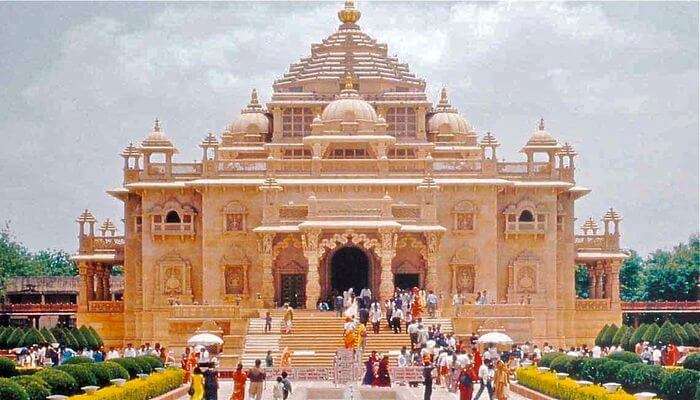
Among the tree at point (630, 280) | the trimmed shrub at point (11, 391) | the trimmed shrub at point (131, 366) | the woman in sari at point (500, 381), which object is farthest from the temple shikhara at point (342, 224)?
the tree at point (630, 280)

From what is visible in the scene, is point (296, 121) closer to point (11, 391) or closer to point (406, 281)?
point (406, 281)

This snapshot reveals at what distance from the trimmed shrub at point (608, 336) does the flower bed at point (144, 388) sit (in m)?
18.4

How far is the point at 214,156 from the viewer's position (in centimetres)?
Result: 6662

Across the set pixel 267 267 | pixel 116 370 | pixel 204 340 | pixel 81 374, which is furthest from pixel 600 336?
pixel 81 374

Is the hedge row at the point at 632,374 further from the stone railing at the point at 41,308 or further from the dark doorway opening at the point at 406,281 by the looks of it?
the stone railing at the point at 41,308

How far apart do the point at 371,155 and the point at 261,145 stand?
19.0 ft

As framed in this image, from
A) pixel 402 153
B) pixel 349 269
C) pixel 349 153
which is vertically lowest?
pixel 349 269

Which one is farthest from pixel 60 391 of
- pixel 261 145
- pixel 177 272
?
pixel 261 145

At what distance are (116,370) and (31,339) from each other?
60.5 ft

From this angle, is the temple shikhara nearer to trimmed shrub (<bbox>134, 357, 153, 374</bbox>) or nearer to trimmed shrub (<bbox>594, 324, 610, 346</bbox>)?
trimmed shrub (<bbox>594, 324, 610, 346</bbox>)

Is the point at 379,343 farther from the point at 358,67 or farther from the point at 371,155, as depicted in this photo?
the point at 358,67

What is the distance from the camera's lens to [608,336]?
204 ft

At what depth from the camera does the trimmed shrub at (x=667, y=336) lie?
59781 millimetres

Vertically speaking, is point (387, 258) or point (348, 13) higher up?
point (348, 13)
